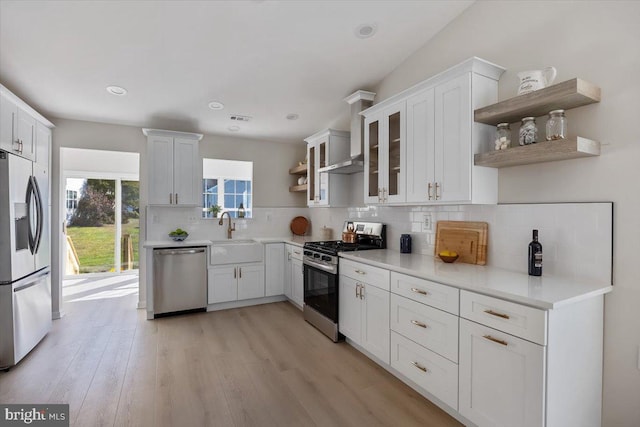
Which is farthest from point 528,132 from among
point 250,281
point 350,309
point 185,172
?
point 185,172

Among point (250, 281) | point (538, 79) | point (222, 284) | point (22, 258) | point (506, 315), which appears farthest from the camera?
point (250, 281)

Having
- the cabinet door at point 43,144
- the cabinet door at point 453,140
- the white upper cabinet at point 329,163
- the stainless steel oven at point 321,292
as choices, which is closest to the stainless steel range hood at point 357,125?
the white upper cabinet at point 329,163

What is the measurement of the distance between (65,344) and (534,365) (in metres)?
3.94

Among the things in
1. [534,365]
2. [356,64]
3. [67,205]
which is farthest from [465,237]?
[67,205]

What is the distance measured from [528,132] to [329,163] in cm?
235

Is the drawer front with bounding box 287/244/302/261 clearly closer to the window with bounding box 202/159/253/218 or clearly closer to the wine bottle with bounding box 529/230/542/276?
the window with bounding box 202/159/253/218

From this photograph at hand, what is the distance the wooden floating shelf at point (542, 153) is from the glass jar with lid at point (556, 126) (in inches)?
2.6

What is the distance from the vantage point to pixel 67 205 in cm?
575

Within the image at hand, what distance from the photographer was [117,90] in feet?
11.2

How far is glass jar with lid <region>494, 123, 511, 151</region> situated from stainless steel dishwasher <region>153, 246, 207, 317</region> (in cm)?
351

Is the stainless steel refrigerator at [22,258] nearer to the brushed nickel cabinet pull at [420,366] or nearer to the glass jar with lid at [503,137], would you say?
the brushed nickel cabinet pull at [420,366]

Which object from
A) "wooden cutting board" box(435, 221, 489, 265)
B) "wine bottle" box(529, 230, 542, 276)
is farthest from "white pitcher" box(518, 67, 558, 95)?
"wooden cutting board" box(435, 221, 489, 265)

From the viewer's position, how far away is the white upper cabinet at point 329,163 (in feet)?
13.4

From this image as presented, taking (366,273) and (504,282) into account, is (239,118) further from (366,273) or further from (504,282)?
(504,282)
